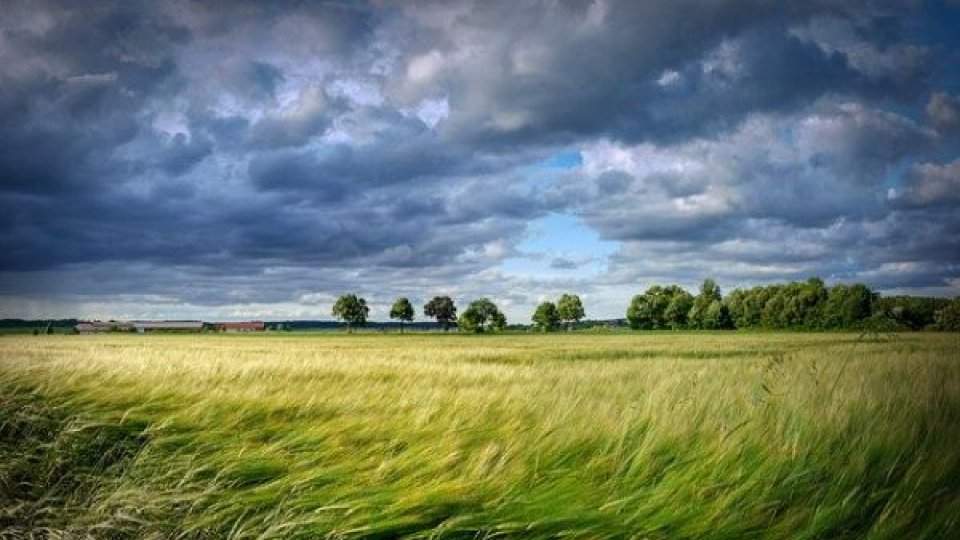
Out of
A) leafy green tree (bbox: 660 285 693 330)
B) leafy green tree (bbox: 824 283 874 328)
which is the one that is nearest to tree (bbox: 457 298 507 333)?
leafy green tree (bbox: 660 285 693 330)

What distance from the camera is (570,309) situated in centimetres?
14512

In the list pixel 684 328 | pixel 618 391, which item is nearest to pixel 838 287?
pixel 684 328

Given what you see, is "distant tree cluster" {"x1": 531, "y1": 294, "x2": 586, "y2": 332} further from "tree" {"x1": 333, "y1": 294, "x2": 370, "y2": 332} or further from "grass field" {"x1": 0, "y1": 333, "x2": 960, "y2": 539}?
"grass field" {"x1": 0, "y1": 333, "x2": 960, "y2": 539}

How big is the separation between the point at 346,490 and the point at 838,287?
101594 mm

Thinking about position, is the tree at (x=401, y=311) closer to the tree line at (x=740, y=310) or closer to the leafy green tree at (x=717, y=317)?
the tree line at (x=740, y=310)

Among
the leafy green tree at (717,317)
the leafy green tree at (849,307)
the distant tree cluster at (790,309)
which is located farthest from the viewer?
the leafy green tree at (717,317)

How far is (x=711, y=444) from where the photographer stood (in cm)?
394

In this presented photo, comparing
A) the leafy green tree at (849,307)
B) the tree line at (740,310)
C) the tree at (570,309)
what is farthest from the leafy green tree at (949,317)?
the tree at (570,309)

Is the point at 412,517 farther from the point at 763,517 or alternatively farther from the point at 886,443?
the point at 886,443

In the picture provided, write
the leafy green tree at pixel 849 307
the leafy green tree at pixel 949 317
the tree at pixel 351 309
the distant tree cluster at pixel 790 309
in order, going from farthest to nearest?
the tree at pixel 351 309 < the leafy green tree at pixel 849 307 < the distant tree cluster at pixel 790 309 < the leafy green tree at pixel 949 317

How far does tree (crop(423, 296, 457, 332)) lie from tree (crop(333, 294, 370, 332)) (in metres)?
16.4

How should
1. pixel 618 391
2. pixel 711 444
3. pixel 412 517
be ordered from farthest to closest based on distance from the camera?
pixel 618 391, pixel 711 444, pixel 412 517

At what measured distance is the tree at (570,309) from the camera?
14506 cm

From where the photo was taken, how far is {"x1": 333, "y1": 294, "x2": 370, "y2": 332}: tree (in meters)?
142
